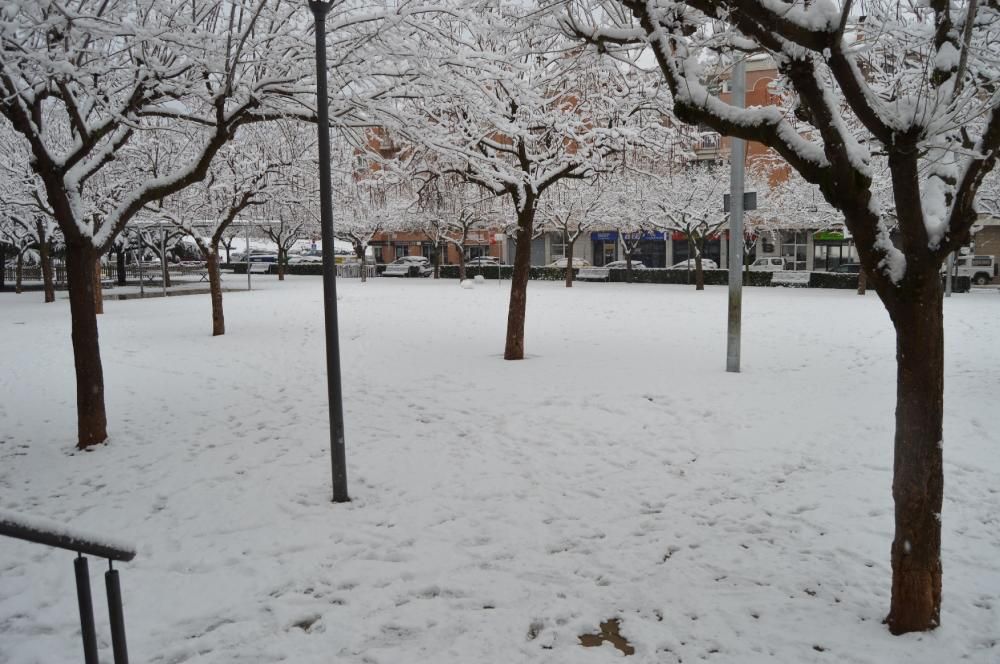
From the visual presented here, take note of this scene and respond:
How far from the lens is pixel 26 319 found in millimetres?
19016

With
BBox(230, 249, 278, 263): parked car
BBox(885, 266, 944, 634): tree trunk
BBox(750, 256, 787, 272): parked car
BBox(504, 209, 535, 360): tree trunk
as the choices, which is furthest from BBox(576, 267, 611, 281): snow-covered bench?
BBox(885, 266, 944, 634): tree trunk

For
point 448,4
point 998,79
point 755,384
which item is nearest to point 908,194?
point 998,79

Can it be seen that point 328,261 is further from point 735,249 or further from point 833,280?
point 833,280

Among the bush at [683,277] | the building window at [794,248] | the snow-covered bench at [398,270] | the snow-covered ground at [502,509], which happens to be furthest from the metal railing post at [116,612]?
the building window at [794,248]

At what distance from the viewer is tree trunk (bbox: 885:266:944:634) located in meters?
3.35

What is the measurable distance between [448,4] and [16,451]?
20.9 ft

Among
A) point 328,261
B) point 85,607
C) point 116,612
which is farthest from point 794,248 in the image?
point 85,607

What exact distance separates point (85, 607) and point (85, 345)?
16.9ft

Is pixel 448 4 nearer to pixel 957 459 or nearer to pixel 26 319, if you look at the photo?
pixel 957 459

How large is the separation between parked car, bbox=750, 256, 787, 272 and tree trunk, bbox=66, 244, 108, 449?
3324cm

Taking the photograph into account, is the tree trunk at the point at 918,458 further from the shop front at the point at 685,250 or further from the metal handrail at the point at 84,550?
the shop front at the point at 685,250

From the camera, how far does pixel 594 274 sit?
39000 millimetres

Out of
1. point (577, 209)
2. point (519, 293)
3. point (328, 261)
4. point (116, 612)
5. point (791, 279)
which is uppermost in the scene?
→ point (577, 209)

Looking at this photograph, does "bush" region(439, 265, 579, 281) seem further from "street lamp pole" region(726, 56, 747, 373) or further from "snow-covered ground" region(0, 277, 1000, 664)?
"snow-covered ground" region(0, 277, 1000, 664)
